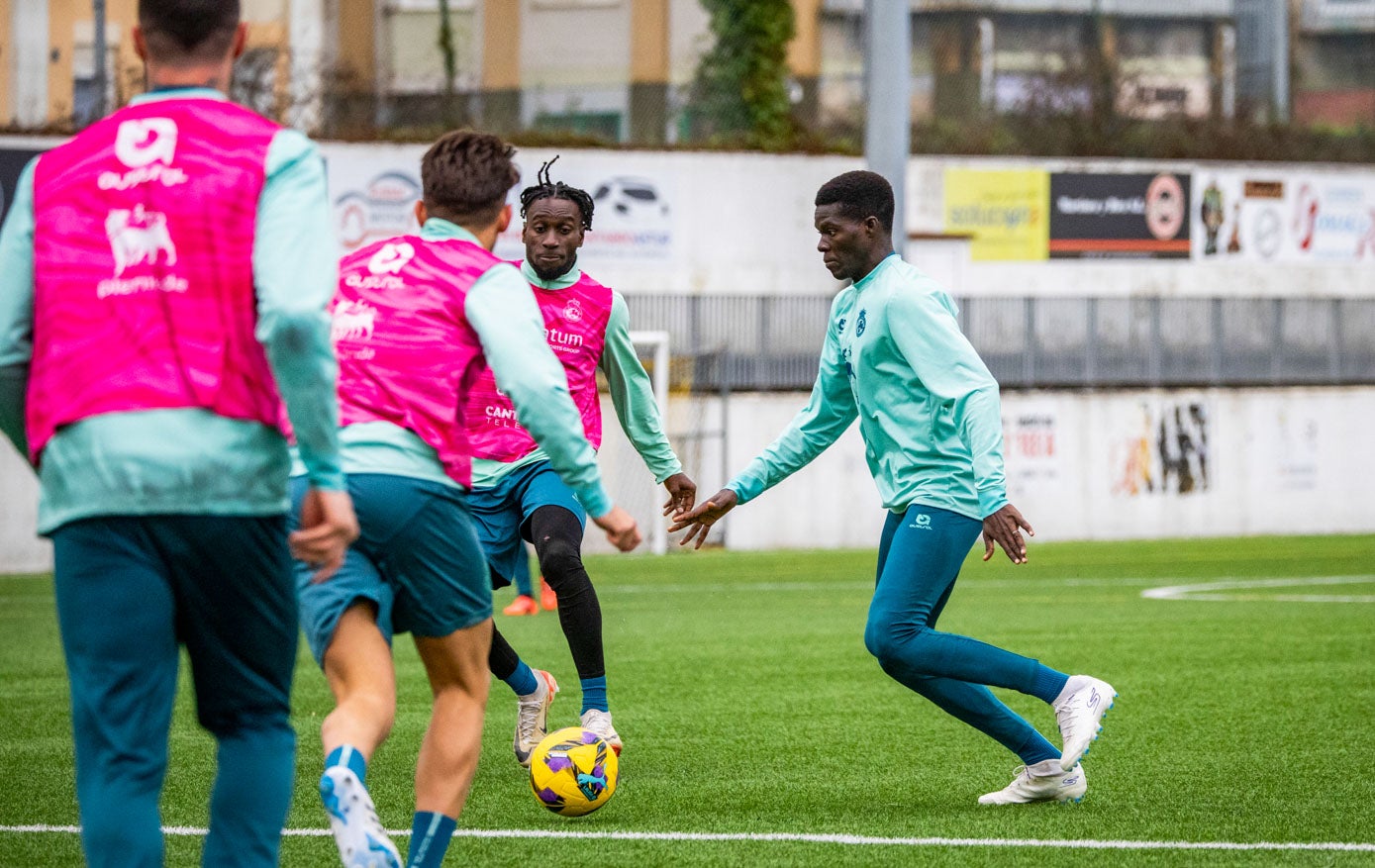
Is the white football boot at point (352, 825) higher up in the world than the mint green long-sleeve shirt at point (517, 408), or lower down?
lower down

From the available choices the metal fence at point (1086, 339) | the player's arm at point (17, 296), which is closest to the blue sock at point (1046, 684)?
the player's arm at point (17, 296)

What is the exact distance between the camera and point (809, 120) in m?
33.0

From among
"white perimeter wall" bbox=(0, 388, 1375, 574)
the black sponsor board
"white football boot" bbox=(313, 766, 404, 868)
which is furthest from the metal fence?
"white football boot" bbox=(313, 766, 404, 868)

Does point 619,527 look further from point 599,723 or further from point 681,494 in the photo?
point 599,723

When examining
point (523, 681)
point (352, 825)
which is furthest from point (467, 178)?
point (523, 681)

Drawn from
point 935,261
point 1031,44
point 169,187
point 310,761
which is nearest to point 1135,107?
point 1031,44

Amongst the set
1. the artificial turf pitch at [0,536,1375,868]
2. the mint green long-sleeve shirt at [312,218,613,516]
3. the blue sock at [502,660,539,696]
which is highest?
the mint green long-sleeve shirt at [312,218,613,516]

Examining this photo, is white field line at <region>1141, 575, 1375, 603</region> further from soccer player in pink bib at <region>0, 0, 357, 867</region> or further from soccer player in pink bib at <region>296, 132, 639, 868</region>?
soccer player in pink bib at <region>0, 0, 357, 867</region>

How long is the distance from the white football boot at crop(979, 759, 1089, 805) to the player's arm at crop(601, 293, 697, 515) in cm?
152

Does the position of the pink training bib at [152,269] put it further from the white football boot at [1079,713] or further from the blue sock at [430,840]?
the white football boot at [1079,713]

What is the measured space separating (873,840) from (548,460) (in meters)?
2.27

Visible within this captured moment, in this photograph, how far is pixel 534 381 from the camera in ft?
13.8

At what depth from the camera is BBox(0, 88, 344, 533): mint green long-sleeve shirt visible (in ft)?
11.3

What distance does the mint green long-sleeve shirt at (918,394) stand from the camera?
6227 millimetres
